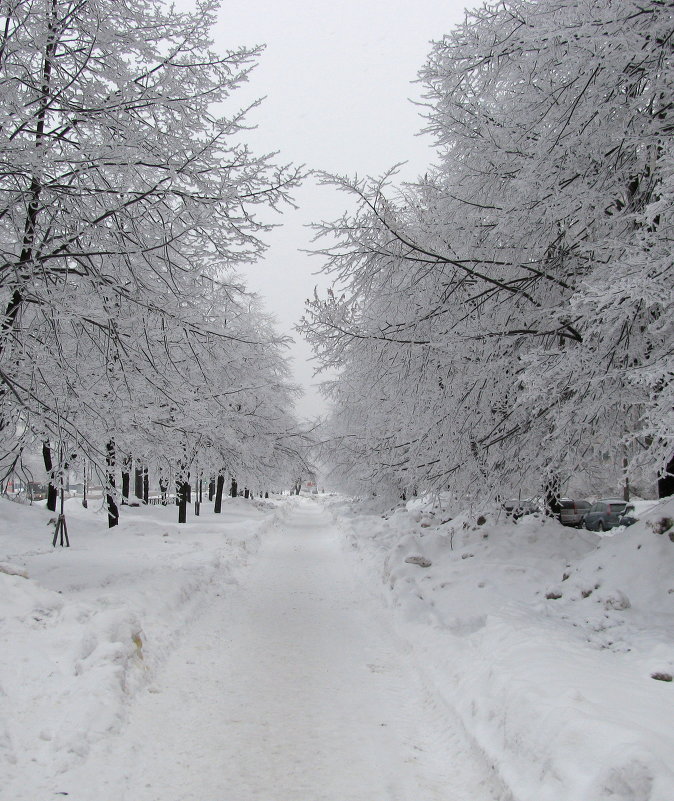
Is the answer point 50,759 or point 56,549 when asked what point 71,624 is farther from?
point 56,549

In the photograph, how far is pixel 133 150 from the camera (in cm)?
524

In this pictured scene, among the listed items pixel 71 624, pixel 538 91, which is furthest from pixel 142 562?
pixel 538 91

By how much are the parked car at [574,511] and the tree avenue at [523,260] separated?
13.9 metres

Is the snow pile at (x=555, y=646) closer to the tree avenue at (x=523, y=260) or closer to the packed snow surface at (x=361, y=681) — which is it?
the packed snow surface at (x=361, y=681)

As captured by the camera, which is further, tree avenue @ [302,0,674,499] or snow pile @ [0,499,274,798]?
tree avenue @ [302,0,674,499]

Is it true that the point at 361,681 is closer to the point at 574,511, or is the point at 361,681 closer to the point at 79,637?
the point at 79,637

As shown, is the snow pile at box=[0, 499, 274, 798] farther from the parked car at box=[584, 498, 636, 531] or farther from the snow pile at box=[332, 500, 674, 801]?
the parked car at box=[584, 498, 636, 531]

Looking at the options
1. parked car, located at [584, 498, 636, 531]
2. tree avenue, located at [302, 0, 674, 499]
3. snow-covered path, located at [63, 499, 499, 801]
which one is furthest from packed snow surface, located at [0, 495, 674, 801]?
parked car, located at [584, 498, 636, 531]

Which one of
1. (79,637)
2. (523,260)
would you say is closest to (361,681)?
(79,637)

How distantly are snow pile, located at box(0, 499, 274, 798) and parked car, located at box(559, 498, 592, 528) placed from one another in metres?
14.8

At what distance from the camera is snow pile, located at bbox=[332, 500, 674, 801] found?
9.31 feet

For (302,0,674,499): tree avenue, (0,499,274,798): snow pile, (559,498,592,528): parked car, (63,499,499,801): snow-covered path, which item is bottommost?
(559,498,592,528): parked car

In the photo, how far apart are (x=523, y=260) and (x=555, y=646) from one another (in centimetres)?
430

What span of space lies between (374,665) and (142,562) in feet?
18.3
